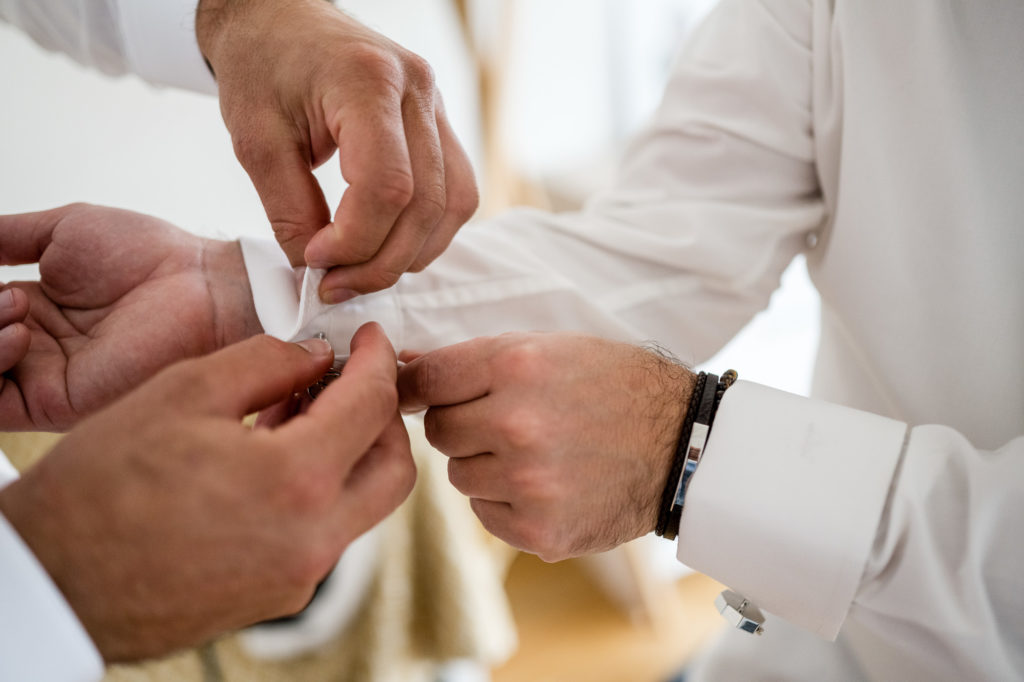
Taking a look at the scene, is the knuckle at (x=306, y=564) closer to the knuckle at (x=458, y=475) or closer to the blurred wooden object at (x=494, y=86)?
the knuckle at (x=458, y=475)

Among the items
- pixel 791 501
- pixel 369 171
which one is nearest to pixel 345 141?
pixel 369 171

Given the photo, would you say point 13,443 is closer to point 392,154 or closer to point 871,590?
point 392,154

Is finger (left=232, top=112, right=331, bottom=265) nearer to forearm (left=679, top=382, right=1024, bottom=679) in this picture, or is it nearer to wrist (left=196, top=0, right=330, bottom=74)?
wrist (left=196, top=0, right=330, bottom=74)

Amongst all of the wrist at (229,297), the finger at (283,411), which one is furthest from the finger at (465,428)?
the wrist at (229,297)

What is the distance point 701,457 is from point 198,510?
0.38 meters

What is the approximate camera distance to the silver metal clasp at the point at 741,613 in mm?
568

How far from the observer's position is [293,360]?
0.45m

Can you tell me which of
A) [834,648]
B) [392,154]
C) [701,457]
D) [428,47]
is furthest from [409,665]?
[428,47]

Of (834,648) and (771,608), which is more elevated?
(771,608)

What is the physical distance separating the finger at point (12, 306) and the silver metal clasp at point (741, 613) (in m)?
0.64

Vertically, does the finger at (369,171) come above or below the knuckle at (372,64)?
below

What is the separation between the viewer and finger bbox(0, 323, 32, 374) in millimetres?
548

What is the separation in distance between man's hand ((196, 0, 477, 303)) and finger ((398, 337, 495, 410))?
0.29 ft

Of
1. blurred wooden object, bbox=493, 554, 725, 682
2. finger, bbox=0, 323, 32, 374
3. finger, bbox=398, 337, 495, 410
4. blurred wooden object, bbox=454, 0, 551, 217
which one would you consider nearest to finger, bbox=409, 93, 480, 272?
finger, bbox=398, 337, 495, 410
